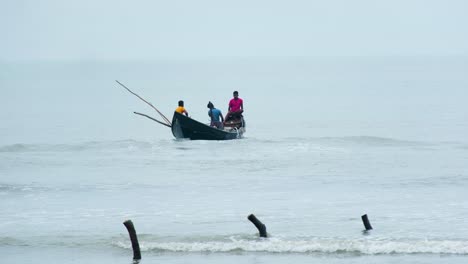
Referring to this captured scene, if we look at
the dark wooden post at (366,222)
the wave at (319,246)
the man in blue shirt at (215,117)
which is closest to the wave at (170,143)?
the man in blue shirt at (215,117)

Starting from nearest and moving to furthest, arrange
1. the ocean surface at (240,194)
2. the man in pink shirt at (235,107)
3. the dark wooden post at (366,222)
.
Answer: the ocean surface at (240,194), the dark wooden post at (366,222), the man in pink shirt at (235,107)

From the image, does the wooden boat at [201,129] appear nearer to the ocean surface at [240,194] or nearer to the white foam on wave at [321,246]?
the ocean surface at [240,194]

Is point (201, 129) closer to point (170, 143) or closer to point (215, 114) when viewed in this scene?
point (215, 114)

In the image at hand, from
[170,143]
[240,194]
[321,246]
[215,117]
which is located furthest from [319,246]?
[170,143]

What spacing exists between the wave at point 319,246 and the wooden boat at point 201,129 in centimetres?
1665

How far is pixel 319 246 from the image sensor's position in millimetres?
23188

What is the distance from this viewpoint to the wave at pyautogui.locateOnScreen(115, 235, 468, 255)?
22.6 meters

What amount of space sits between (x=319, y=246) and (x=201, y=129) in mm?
18238

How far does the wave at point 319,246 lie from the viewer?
74.2ft

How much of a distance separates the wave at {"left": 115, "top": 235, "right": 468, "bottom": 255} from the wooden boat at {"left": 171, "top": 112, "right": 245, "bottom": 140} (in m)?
16.7

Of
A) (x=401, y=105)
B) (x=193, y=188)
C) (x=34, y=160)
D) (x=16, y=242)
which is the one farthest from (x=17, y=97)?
(x=16, y=242)

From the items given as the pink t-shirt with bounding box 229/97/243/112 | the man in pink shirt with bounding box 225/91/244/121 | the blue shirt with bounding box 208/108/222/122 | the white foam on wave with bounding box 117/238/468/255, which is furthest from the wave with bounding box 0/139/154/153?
the white foam on wave with bounding box 117/238/468/255

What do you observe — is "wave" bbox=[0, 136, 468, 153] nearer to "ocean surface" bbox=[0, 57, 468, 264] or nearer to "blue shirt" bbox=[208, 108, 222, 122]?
"ocean surface" bbox=[0, 57, 468, 264]

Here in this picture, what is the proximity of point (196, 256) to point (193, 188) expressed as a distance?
389 inches
